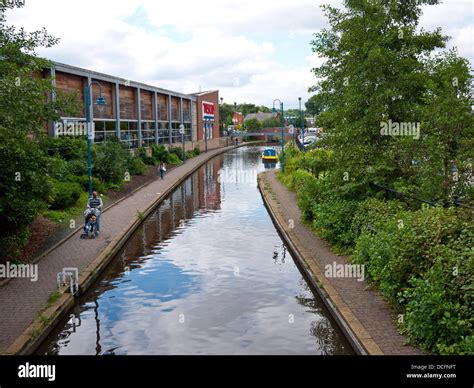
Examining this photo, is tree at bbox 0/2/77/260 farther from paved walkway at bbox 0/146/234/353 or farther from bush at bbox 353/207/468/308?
bush at bbox 353/207/468/308

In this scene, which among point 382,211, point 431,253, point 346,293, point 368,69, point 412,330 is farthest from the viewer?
point 368,69

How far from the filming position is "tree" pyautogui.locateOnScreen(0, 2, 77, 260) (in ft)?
43.2

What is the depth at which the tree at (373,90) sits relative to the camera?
16266 mm

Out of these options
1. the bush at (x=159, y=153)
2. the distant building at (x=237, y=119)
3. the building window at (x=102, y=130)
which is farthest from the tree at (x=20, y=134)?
the distant building at (x=237, y=119)

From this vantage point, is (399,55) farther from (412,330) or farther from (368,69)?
(412,330)

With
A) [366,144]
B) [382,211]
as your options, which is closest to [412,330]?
[382,211]

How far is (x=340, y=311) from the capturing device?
34.7ft

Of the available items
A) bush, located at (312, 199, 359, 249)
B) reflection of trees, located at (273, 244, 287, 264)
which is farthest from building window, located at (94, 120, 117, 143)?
bush, located at (312, 199, 359, 249)

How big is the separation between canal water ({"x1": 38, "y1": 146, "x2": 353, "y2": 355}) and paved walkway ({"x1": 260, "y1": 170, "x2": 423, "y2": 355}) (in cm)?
43

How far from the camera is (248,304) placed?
12.0 meters

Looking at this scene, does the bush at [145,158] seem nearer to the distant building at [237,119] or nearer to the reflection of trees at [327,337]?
the reflection of trees at [327,337]

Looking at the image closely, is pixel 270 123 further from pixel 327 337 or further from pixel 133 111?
pixel 327 337

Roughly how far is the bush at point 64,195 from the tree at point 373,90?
1101 cm
